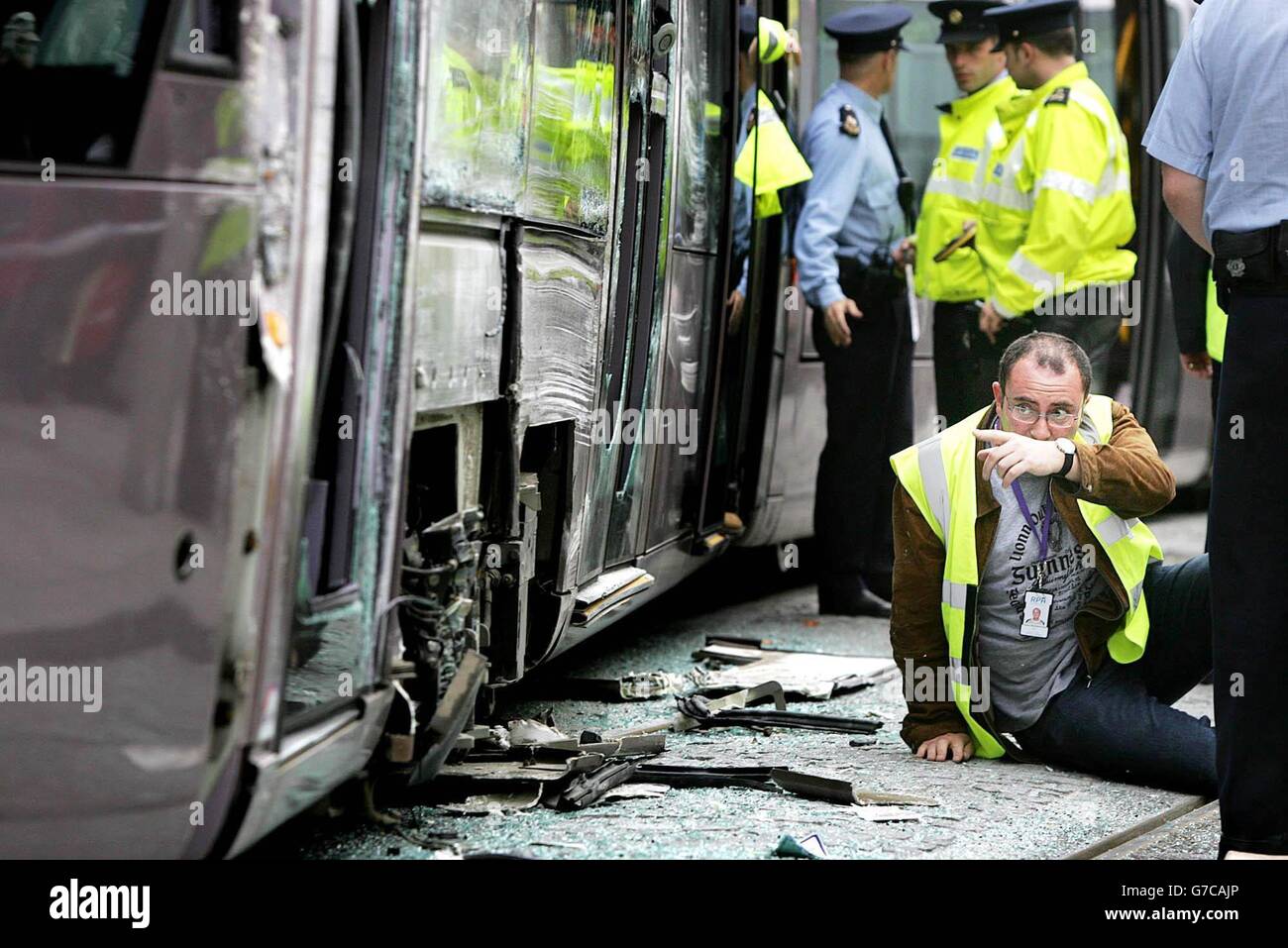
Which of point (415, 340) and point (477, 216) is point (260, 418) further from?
point (477, 216)

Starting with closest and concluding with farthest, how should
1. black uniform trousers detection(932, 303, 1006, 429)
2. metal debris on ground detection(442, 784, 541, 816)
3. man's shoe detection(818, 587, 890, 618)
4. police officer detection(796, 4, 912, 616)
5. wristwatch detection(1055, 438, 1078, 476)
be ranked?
1. metal debris on ground detection(442, 784, 541, 816)
2. wristwatch detection(1055, 438, 1078, 476)
3. black uniform trousers detection(932, 303, 1006, 429)
4. police officer detection(796, 4, 912, 616)
5. man's shoe detection(818, 587, 890, 618)

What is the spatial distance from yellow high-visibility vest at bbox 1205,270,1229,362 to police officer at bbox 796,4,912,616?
137 cm

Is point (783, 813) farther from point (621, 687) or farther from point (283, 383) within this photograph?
point (283, 383)

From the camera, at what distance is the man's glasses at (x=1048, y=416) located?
4.29 meters

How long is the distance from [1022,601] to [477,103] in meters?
1.81

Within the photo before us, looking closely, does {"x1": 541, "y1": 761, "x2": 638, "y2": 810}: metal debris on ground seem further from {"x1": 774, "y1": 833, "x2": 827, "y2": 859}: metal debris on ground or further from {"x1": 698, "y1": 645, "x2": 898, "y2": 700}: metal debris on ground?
{"x1": 698, "y1": 645, "x2": 898, "y2": 700}: metal debris on ground

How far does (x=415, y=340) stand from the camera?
3.08m

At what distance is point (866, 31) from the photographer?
657 cm

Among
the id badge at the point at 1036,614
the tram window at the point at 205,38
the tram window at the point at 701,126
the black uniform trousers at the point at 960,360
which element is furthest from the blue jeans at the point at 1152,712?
the tram window at the point at 205,38

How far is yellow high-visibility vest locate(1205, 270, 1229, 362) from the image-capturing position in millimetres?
5211

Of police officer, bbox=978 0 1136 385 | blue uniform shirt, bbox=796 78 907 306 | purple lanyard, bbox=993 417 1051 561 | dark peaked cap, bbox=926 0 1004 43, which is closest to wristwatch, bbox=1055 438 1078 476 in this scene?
purple lanyard, bbox=993 417 1051 561

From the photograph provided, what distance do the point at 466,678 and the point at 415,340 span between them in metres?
0.71

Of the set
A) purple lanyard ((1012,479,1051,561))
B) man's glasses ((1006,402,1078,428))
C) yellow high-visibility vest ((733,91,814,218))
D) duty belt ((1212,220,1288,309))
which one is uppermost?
yellow high-visibility vest ((733,91,814,218))

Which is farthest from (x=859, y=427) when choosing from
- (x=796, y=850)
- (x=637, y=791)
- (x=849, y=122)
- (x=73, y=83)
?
(x=73, y=83)
